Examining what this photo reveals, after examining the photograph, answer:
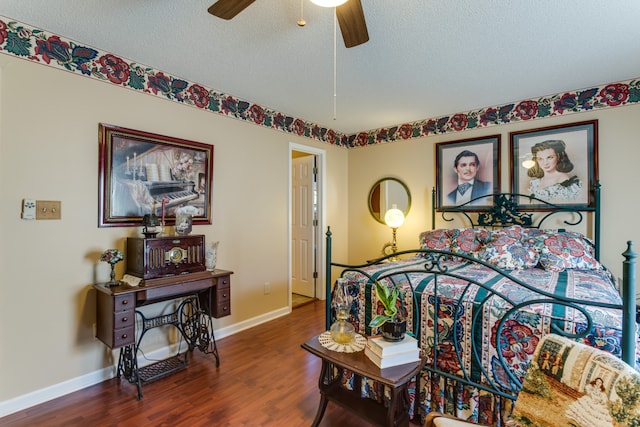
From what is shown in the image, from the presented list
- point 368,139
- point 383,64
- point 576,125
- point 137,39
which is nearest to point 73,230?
point 137,39

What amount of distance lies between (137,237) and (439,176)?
330 cm

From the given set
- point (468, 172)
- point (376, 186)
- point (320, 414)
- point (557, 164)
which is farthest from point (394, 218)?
point (320, 414)

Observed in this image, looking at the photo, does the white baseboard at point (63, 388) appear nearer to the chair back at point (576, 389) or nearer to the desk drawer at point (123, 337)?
the desk drawer at point (123, 337)

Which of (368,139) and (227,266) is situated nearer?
(227,266)

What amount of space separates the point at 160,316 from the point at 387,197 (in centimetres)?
306

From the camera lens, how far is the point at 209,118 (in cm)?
307

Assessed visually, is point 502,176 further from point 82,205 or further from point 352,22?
point 82,205

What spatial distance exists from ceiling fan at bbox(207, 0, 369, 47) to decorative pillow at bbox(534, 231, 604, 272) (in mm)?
2324

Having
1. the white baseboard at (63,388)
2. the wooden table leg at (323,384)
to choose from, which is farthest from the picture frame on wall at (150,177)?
the wooden table leg at (323,384)

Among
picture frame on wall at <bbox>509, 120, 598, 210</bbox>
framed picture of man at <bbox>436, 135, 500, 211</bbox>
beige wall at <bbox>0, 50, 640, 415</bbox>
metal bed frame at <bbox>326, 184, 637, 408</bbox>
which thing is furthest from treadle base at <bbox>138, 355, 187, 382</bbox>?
picture frame on wall at <bbox>509, 120, 598, 210</bbox>

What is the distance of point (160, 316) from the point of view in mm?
2541

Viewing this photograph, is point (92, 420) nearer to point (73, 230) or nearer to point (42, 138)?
point (73, 230)

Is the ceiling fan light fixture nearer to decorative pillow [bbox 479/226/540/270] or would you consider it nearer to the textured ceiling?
the textured ceiling

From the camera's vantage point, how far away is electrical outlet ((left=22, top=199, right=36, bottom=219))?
2.03m
